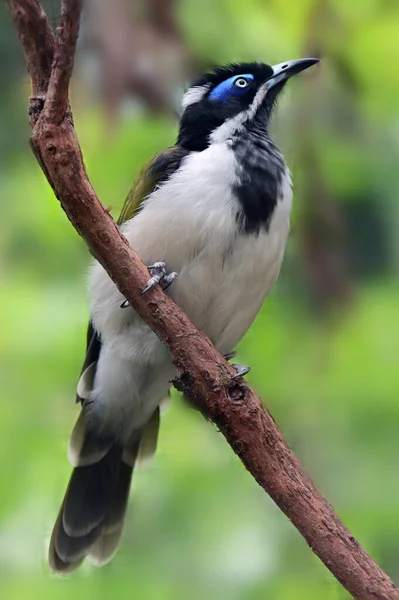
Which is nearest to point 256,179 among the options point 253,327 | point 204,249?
point 204,249

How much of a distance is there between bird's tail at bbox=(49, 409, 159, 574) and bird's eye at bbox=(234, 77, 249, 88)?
127 centimetres

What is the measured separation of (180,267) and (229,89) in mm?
Result: 827

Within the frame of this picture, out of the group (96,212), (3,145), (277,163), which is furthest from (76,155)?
(3,145)

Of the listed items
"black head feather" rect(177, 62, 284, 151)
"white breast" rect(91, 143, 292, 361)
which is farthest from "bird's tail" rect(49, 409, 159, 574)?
"black head feather" rect(177, 62, 284, 151)

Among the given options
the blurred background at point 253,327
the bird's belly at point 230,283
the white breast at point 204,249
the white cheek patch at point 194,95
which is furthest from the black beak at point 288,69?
the bird's belly at point 230,283

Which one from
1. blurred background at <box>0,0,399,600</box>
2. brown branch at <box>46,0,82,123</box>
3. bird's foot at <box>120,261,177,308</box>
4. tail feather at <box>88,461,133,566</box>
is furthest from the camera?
tail feather at <box>88,461,133,566</box>

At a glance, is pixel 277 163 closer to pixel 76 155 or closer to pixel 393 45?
pixel 393 45

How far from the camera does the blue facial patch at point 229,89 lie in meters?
3.43

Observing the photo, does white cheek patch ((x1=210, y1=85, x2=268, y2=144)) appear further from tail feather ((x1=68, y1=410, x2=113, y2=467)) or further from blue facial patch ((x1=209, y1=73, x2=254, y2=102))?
tail feather ((x1=68, y1=410, x2=113, y2=467))

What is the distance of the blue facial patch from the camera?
3.43m

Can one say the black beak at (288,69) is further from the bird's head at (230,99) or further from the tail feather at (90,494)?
the tail feather at (90,494)

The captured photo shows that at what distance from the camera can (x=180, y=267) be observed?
297 centimetres

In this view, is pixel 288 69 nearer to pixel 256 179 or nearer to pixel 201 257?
pixel 256 179

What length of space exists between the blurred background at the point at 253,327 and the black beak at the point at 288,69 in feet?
0.35
